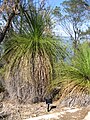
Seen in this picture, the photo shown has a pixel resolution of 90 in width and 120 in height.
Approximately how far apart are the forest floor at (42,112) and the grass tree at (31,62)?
0.77 ft

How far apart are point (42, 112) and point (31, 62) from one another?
89 centimetres

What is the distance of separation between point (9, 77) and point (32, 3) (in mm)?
1369

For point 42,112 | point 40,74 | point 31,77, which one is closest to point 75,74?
point 40,74

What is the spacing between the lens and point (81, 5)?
23.3 m

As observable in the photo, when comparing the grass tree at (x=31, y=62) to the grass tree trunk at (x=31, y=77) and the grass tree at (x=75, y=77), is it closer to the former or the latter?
the grass tree trunk at (x=31, y=77)

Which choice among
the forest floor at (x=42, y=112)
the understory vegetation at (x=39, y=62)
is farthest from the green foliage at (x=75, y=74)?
the forest floor at (x=42, y=112)

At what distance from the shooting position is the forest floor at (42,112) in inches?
162

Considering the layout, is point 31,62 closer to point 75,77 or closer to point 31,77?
point 31,77

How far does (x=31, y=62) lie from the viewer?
4.92 m

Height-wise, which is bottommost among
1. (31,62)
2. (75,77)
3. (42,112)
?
(42,112)

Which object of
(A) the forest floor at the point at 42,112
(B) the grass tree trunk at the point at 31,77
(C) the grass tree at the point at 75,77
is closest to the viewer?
(A) the forest floor at the point at 42,112

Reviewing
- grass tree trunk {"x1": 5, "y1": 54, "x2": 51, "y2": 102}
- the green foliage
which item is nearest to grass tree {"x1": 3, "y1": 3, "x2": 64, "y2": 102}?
grass tree trunk {"x1": 5, "y1": 54, "x2": 51, "y2": 102}

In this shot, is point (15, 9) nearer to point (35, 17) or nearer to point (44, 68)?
point (35, 17)

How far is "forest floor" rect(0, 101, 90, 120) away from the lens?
4109 mm
